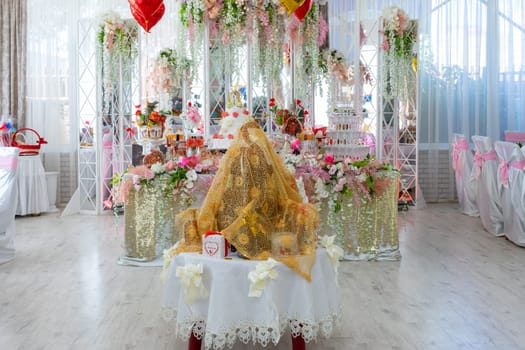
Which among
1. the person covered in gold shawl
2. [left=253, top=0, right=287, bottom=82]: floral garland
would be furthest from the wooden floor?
[left=253, top=0, right=287, bottom=82]: floral garland

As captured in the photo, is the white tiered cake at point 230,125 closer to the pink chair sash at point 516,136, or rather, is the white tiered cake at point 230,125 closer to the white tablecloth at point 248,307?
the white tablecloth at point 248,307

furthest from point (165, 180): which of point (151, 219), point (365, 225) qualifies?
point (365, 225)

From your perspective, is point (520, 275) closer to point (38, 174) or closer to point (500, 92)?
point (500, 92)

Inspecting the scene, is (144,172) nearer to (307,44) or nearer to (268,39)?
(268,39)

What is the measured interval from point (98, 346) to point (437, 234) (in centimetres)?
411

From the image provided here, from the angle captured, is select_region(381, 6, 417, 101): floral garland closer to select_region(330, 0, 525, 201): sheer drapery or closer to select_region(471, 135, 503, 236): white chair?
select_region(330, 0, 525, 201): sheer drapery

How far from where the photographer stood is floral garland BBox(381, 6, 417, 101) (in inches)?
298

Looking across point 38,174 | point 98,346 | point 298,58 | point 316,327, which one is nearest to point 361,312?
point 316,327

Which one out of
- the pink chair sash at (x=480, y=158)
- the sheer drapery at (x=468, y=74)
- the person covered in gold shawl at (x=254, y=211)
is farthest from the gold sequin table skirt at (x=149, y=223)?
the sheer drapery at (x=468, y=74)

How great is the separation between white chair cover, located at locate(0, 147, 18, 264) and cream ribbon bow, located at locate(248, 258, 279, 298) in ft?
10.2

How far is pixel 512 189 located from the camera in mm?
5445

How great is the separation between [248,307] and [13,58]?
705 centimetres

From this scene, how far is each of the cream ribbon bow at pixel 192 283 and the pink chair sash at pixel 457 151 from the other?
236 inches

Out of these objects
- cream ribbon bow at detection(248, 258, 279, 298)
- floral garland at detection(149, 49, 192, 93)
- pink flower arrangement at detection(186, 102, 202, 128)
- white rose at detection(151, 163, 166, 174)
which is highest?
floral garland at detection(149, 49, 192, 93)
